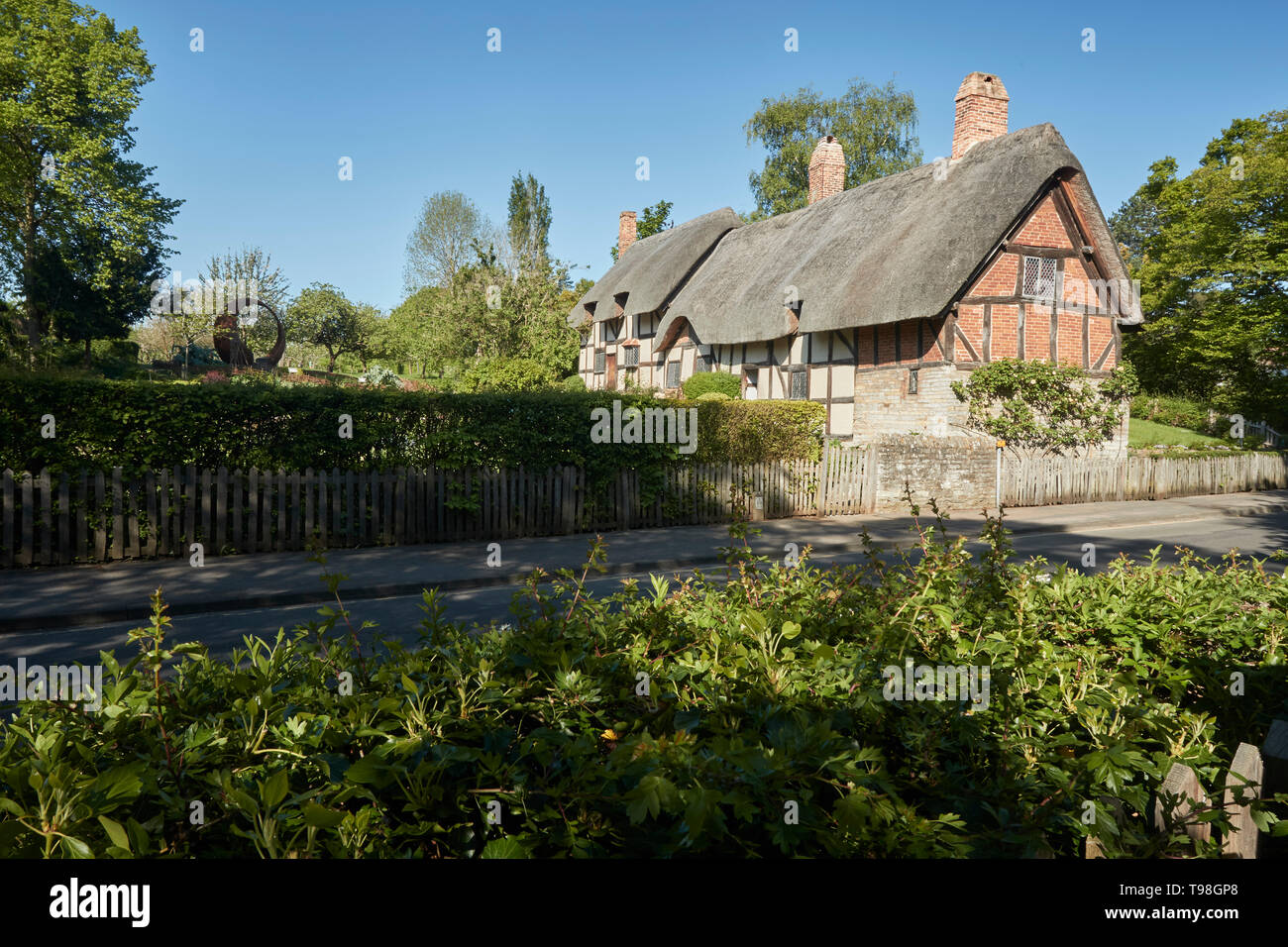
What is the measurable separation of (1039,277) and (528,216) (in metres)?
45.2

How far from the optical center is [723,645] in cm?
291

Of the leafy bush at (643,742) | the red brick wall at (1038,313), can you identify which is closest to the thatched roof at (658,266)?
the red brick wall at (1038,313)

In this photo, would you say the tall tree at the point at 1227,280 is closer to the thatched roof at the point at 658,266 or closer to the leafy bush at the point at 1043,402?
the leafy bush at the point at 1043,402

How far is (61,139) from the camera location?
122 ft

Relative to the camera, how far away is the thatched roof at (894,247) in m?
20.8

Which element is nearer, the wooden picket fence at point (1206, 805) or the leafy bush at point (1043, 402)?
the wooden picket fence at point (1206, 805)

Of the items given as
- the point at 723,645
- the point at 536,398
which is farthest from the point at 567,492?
the point at 723,645

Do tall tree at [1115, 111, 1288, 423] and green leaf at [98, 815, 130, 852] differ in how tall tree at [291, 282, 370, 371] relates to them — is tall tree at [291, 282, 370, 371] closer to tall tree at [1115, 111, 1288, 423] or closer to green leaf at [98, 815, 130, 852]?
tall tree at [1115, 111, 1288, 423]

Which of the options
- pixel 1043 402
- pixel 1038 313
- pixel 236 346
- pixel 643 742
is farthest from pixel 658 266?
pixel 643 742

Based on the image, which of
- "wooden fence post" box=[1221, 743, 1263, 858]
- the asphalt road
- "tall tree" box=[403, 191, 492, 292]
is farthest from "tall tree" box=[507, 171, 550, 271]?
"wooden fence post" box=[1221, 743, 1263, 858]

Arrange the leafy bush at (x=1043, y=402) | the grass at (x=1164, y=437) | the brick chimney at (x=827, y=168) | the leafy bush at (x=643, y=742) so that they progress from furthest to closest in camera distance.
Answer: the brick chimney at (x=827, y=168) < the grass at (x=1164, y=437) < the leafy bush at (x=1043, y=402) < the leafy bush at (x=643, y=742)

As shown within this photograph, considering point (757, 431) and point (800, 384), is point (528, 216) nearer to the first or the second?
point (800, 384)

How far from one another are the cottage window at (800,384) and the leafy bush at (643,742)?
2225 centimetres
